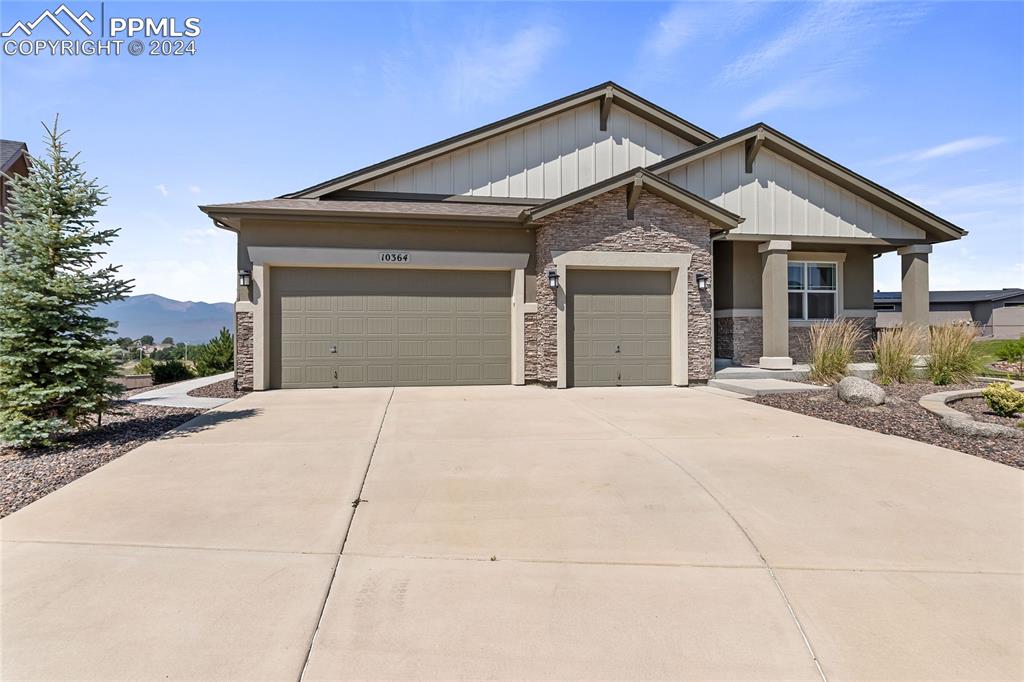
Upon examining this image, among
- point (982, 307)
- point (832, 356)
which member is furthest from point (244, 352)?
point (982, 307)

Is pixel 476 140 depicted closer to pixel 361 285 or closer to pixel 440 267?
pixel 440 267

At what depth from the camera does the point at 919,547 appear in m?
3.68

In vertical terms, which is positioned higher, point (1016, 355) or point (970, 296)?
point (970, 296)

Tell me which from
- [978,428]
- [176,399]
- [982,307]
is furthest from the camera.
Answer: [982,307]

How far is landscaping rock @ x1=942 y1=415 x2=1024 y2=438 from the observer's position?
245 inches

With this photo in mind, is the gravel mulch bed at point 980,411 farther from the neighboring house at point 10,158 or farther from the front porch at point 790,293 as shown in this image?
the neighboring house at point 10,158

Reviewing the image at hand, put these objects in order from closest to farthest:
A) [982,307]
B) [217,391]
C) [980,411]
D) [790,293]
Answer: [980,411], [217,391], [790,293], [982,307]

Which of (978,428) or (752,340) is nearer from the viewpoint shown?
(978,428)

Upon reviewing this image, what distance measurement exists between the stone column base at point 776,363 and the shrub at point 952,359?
9.35 ft

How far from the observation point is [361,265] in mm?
11070

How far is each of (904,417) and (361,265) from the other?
10.0 m

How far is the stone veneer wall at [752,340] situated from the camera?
1394cm

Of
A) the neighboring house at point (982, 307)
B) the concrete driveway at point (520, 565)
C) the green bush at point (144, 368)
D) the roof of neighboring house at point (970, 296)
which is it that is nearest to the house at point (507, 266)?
the concrete driveway at point (520, 565)

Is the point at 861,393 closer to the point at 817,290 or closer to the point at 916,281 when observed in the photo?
the point at 817,290
